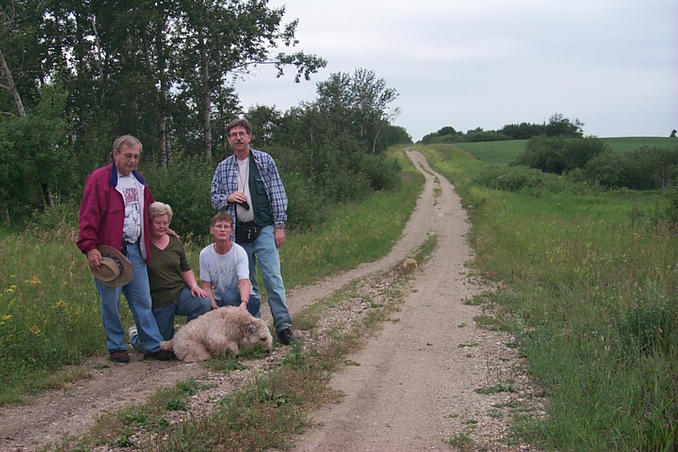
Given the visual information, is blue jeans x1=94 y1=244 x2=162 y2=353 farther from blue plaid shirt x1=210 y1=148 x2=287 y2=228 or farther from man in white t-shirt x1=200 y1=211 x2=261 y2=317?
blue plaid shirt x1=210 y1=148 x2=287 y2=228

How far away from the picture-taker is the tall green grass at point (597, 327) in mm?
3836

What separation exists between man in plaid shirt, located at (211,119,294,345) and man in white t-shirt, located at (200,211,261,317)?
0.23 meters

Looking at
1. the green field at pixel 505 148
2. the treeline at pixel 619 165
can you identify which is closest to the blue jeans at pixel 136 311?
the treeline at pixel 619 165

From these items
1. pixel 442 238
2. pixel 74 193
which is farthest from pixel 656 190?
pixel 74 193

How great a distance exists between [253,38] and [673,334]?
70.2 ft

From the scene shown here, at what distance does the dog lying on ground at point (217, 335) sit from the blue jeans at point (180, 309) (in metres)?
0.32

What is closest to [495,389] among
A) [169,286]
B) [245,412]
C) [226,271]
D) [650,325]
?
[650,325]

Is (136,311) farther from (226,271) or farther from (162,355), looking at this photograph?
(226,271)

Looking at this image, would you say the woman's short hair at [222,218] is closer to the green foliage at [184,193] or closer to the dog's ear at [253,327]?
the dog's ear at [253,327]

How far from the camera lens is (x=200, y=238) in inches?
541

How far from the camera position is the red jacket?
5.29 m

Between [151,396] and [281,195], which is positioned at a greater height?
[281,195]

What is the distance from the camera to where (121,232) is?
5496mm

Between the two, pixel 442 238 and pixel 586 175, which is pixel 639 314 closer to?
pixel 442 238
